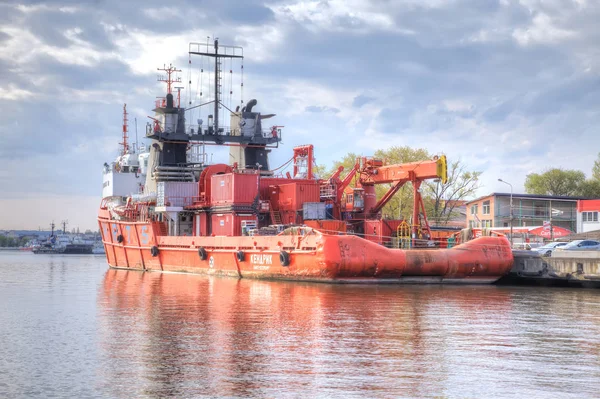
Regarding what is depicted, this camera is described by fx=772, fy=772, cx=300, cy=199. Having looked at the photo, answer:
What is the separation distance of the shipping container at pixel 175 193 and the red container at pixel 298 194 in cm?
653

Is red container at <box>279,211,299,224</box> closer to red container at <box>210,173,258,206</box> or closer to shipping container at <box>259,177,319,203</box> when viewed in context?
shipping container at <box>259,177,319,203</box>

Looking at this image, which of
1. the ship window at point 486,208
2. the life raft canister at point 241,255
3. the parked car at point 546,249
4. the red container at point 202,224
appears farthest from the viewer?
the ship window at point 486,208

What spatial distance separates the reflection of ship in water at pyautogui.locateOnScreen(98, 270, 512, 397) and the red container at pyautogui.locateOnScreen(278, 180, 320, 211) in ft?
24.8

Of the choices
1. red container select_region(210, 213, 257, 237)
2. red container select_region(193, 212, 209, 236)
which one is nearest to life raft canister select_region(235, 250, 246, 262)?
red container select_region(210, 213, 257, 237)

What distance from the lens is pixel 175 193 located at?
44594 mm

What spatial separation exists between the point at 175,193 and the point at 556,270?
842 inches

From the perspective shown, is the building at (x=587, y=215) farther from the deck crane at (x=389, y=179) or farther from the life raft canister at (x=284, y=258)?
the life raft canister at (x=284, y=258)

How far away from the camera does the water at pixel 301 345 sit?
1439 cm

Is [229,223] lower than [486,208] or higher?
lower

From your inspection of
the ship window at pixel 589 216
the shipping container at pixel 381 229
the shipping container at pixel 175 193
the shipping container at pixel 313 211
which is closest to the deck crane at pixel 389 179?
the shipping container at pixel 381 229

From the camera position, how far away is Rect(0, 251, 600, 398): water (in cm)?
1439

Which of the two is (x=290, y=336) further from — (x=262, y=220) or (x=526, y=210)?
(x=526, y=210)

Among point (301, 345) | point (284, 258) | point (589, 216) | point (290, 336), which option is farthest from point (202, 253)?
point (589, 216)

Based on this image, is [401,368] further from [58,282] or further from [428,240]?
[58,282]
